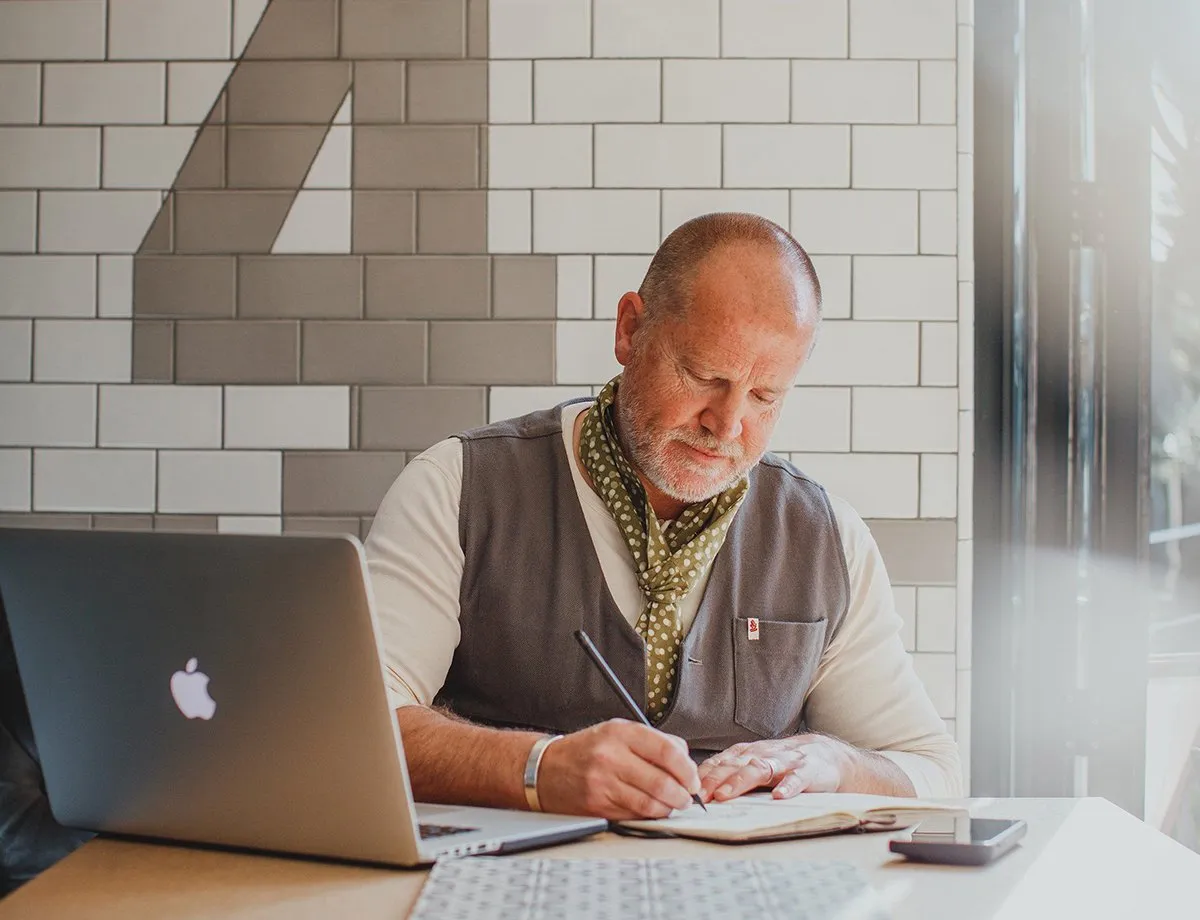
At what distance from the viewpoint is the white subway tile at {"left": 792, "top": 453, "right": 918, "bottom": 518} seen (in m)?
2.41

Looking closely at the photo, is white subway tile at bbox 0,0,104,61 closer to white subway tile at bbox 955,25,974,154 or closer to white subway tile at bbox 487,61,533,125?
white subway tile at bbox 487,61,533,125

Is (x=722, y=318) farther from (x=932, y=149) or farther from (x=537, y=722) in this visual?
(x=932, y=149)

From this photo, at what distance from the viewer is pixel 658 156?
242 cm

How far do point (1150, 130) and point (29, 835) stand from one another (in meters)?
2.36

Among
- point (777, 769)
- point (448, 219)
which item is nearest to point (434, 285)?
point (448, 219)

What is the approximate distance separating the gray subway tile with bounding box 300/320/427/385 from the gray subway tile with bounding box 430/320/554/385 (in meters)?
0.04

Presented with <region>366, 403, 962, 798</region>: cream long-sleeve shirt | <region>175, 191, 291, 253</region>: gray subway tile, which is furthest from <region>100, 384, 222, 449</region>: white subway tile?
<region>366, 403, 962, 798</region>: cream long-sleeve shirt

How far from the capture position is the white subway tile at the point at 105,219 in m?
2.46

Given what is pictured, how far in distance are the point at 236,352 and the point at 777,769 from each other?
5.19 ft

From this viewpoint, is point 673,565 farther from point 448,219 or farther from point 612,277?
point 448,219

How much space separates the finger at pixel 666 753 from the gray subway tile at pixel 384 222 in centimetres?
153

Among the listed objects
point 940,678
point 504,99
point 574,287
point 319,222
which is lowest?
point 940,678

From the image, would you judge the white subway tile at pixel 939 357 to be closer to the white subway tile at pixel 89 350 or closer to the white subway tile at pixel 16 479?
the white subway tile at pixel 89 350

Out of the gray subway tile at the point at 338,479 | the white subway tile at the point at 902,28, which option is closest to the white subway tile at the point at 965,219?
the white subway tile at the point at 902,28
